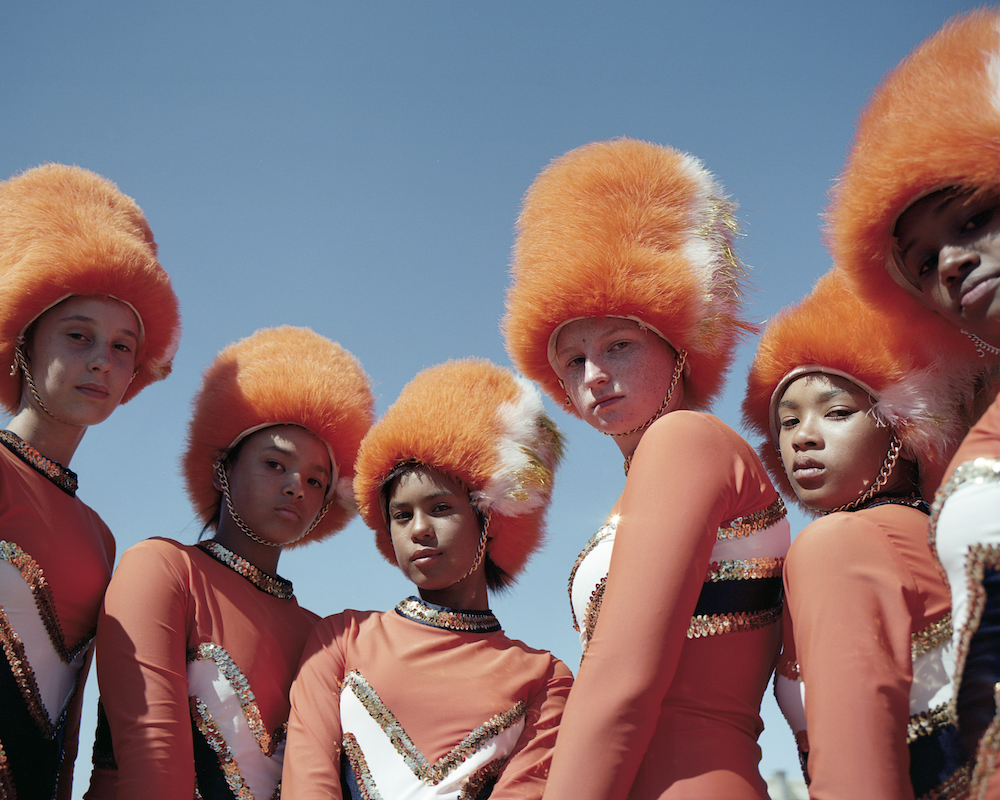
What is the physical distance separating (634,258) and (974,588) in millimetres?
1599

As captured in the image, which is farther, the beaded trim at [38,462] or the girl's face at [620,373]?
the beaded trim at [38,462]

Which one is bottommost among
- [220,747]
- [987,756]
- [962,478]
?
[220,747]

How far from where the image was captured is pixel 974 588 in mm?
1926

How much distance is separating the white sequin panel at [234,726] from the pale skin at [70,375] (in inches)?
45.4

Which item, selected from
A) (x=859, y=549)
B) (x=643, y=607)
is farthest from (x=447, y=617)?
(x=859, y=549)

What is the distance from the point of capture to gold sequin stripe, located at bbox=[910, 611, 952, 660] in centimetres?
229

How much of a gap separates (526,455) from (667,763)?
174 centimetres

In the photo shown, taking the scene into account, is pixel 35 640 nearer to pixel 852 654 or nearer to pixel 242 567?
pixel 242 567

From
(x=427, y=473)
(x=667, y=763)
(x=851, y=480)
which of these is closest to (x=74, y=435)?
(x=427, y=473)

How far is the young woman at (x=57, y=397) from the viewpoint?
3.16 m

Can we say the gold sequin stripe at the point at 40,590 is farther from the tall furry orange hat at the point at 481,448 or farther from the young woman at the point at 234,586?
the tall furry orange hat at the point at 481,448

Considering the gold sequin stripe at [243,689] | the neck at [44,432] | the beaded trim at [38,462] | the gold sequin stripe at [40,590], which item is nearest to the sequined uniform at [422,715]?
the gold sequin stripe at [243,689]

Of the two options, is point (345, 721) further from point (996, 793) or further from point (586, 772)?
point (996, 793)

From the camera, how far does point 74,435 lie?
379 centimetres
